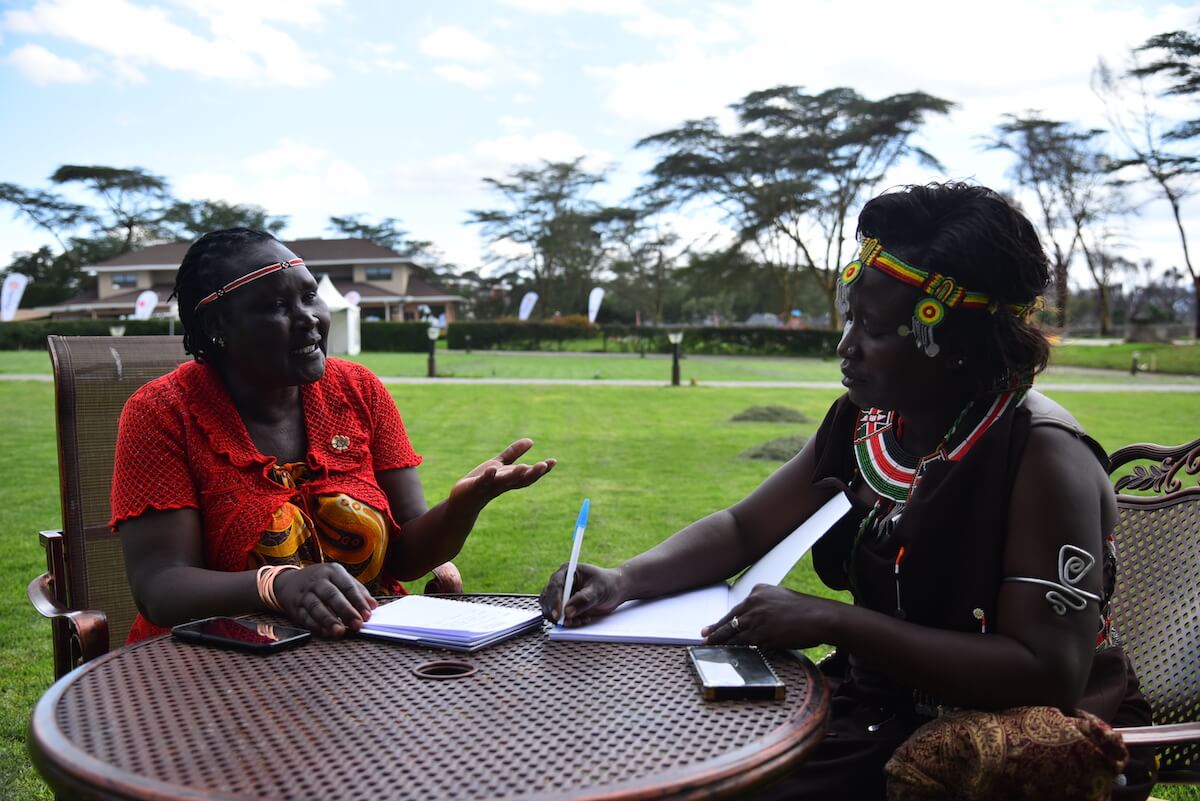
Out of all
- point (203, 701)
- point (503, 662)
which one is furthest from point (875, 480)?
point (203, 701)

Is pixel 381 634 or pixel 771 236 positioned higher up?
pixel 771 236

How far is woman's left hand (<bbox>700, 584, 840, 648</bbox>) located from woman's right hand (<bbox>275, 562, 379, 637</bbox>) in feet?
2.40

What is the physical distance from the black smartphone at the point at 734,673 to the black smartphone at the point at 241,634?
76cm

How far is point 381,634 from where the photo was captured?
72.2 inches

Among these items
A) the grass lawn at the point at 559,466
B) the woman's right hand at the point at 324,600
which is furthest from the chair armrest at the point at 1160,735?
the grass lawn at the point at 559,466

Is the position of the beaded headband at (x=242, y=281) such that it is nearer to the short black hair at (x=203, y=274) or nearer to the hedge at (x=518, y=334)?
the short black hair at (x=203, y=274)

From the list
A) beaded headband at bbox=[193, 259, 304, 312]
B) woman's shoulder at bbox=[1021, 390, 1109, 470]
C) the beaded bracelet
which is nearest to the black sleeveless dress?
woman's shoulder at bbox=[1021, 390, 1109, 470]

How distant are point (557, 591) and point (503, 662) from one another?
0.84 ft

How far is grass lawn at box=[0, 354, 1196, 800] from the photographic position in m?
4.76

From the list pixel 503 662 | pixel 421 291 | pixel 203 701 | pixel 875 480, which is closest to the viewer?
pixel 203 701

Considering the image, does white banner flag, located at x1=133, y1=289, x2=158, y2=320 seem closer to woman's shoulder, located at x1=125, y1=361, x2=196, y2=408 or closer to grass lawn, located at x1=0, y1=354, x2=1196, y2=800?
grass lawn, located at x1=0, y1=354, x2=1196, y2=800

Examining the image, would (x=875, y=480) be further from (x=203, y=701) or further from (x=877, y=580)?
(x=203, y=701)

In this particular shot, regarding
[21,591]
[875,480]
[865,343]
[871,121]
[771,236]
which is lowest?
[21,591]

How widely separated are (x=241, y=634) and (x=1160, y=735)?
166cm
